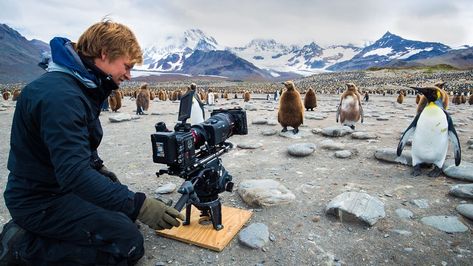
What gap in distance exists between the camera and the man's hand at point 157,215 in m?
1.86

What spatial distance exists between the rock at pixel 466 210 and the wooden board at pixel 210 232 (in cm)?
198

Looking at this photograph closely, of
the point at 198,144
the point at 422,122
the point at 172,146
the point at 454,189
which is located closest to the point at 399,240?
the point at 454,189

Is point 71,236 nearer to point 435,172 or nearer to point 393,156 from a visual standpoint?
point 435,172

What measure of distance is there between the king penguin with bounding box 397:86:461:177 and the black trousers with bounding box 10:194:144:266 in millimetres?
3786

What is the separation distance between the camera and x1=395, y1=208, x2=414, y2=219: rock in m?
3.06

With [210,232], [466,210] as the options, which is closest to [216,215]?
[210,232]

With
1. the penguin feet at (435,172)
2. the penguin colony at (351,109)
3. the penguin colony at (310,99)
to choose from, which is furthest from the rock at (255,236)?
the penguin colony at (310,99)

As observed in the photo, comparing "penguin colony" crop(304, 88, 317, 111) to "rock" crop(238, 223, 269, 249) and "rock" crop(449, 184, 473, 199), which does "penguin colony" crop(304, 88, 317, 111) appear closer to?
"rock" crop(449, 184, 473, 199)

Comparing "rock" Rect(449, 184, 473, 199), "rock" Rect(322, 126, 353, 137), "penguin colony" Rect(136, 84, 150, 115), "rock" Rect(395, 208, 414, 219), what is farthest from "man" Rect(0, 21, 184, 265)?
"penguin colony" Rect(136, 84, 150, 115)

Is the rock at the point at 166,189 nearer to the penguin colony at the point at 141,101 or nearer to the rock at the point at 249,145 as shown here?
the rock at the point at 249,145

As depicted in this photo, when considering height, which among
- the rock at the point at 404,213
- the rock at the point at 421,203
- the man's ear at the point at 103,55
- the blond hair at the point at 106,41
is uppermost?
the blond hair at the point at 106,41

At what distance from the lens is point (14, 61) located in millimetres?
106375

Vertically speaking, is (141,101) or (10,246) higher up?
(10,246)

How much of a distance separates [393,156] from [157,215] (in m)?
4.05
